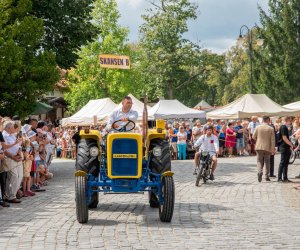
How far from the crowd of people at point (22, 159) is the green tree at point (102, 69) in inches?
1640

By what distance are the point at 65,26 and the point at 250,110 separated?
14138mm

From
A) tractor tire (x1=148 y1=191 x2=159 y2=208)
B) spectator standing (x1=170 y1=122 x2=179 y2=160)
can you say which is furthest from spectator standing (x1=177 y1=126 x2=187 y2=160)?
tractor tire (x1=148 y1=191 x2=159 y2=208)

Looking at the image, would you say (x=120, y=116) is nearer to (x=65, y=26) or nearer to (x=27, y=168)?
(x=27, y=168)

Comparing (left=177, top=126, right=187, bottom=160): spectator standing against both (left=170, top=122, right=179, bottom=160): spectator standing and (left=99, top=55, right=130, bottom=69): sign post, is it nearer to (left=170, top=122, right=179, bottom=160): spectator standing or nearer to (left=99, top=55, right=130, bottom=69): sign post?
(left=170, top=122, right=179, bottom=160): spectator standing

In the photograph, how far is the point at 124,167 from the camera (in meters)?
11.1

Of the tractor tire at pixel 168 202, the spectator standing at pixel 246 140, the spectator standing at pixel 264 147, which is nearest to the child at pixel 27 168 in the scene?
the tractor tire at pixel 168 202

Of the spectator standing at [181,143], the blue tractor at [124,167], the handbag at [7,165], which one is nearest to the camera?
the blue tractor at [124,167]

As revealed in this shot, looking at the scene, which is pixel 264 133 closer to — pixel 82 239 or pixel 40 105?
pixel 40 105

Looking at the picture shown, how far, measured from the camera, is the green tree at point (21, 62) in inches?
808

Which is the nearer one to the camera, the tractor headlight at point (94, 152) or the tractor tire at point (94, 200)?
the tractor headlight at point (94, 152)

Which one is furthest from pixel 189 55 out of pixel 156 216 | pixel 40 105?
pixel 156 216

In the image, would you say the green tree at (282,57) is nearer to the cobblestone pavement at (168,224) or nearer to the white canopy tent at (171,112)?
the white canopy tent at (171,112)

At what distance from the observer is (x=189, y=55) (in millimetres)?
66000

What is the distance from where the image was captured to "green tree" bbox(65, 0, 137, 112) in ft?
198
